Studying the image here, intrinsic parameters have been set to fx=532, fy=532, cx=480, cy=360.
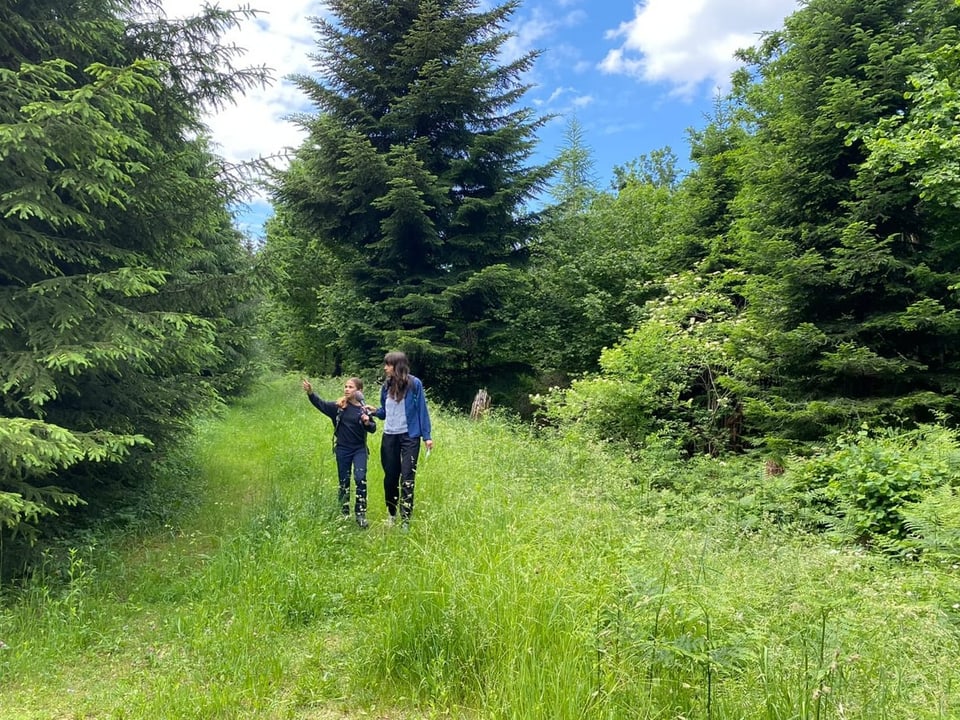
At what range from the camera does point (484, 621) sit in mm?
3199

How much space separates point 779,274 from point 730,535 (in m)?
6.34

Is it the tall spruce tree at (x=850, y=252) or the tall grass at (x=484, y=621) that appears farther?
the tall spruce tree at (x=850, y=252)

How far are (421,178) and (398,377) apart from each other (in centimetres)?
1147

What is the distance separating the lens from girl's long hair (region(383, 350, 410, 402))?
227 inches

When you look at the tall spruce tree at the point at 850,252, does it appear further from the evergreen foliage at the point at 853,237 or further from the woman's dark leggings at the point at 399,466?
the woman's dark leggings at the point at 399,466

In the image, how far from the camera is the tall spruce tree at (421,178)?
16281 millimetres

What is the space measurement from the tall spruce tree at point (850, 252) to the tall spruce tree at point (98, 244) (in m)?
8.94

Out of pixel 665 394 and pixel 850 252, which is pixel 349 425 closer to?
pixel 665 394

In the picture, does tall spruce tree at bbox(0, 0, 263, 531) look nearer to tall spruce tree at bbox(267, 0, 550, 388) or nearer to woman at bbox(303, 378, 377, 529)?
woman at bbox(303, 378, 377, 529)

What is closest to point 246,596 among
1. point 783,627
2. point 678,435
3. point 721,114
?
point 783,627

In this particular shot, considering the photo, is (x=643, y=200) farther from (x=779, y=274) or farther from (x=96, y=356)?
(x=96, y=356)

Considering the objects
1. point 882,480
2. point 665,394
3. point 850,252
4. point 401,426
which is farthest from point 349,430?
point 850,252

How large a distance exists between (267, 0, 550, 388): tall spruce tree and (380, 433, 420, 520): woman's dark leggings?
9.96 meters

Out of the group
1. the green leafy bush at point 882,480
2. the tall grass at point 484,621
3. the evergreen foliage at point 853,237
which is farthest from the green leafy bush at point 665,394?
the tall grass at point 484,621
